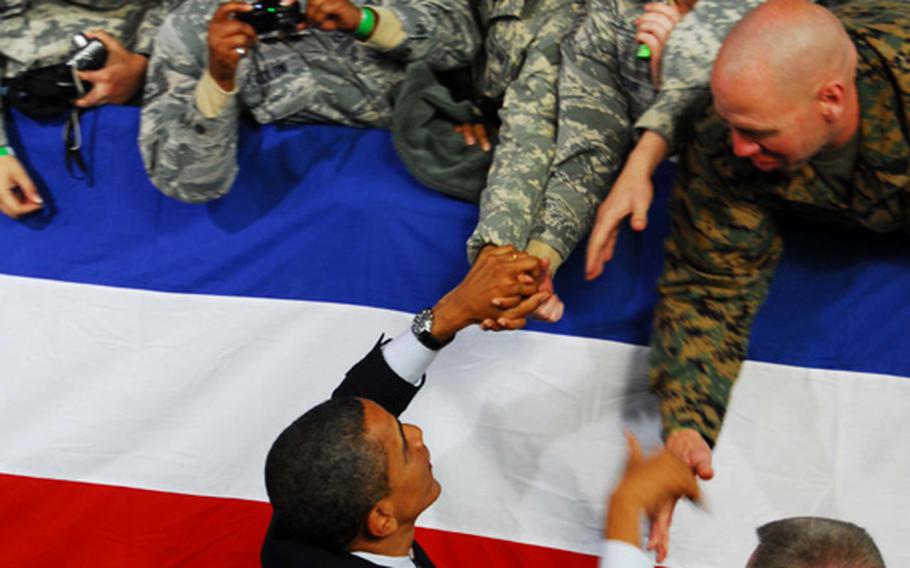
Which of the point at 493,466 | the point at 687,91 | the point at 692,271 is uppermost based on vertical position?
the point at 687,91

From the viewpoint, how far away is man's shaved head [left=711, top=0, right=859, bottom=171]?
141 cm

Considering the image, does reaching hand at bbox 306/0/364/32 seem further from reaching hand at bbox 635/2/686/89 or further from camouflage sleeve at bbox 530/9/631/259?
reaching hand at bbox 635/2/686/89

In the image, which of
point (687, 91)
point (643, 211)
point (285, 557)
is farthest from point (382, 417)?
point (687, 91)

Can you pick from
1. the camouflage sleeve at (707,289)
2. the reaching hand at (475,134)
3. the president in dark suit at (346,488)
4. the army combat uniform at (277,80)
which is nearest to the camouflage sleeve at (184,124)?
the army combat uniform at (277,80)

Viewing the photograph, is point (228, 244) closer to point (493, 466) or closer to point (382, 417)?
point (493, 466)

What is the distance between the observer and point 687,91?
1.65m

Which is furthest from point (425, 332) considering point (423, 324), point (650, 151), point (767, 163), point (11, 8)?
point (11, 8)

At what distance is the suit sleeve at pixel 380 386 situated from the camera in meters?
1.58

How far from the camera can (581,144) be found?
5.83ft

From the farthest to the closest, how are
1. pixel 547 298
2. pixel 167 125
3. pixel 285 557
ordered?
pixel 167 125
pixel 547 298
pixel 285 557

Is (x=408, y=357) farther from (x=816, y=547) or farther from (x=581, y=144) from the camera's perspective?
(x=816, y=547)

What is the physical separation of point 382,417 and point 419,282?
57cm

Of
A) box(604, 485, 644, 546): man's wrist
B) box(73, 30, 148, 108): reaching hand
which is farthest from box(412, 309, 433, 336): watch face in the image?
box(73, 30, 148, 108): reaching hand

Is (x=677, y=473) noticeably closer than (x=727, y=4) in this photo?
Yes
